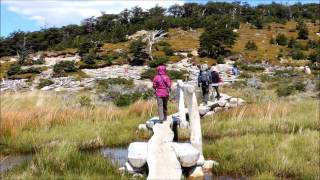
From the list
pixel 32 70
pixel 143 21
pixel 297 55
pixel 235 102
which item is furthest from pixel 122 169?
pixel 143 21

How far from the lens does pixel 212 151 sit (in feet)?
42.5

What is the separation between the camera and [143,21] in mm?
131125

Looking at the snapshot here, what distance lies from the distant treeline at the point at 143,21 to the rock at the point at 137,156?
93532mm

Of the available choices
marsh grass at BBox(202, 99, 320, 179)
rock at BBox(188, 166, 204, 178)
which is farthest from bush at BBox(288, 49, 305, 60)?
rock at BBox(188, 166, 204, 178)

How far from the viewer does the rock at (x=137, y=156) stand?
10.5 m

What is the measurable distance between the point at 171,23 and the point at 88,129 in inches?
4141

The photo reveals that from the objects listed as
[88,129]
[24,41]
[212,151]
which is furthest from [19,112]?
[24,41]

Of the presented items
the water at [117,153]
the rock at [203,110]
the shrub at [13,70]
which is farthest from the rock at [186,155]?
the shrub at [13,70]

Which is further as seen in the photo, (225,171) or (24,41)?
(24,41)

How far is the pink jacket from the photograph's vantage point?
14422 mm

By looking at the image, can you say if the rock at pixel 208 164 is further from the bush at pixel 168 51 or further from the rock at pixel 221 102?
the bush at pixel 168 51

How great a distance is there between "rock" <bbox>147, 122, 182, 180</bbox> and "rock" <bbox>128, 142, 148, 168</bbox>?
0.35ft

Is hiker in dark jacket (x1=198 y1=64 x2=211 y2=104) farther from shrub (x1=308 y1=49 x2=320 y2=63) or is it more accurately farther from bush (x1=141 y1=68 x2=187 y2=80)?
shrub (x1=308 y1=49 x2=320 y2=63)

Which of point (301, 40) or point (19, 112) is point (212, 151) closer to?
point (19, 112)
